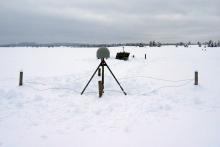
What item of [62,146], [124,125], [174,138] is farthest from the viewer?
[124,125]

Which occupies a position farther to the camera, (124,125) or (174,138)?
(124,125)

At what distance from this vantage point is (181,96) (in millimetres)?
11711

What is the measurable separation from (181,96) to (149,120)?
3572mm

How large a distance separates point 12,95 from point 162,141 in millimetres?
7329

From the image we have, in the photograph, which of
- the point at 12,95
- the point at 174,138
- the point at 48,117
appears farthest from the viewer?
the point at 12,95

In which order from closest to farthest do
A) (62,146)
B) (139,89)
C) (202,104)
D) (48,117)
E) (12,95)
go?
(62,146), (48,117), (202,104), (12,95), (139,89)

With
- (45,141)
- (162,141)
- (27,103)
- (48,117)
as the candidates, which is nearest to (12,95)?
(27,103)

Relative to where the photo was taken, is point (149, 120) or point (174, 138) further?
point (149, 120)

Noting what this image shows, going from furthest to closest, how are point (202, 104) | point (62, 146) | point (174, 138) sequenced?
point (202, 104)
point (174, 138)
point (62, 146)

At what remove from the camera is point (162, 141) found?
7.04m

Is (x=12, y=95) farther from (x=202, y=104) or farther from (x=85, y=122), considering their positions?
(x=202, y=104)

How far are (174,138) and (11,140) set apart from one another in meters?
4.32

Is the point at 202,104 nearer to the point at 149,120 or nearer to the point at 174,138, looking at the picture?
the point at 149,120

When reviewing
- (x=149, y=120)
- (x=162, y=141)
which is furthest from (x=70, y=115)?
(x=162, y=141)
